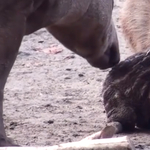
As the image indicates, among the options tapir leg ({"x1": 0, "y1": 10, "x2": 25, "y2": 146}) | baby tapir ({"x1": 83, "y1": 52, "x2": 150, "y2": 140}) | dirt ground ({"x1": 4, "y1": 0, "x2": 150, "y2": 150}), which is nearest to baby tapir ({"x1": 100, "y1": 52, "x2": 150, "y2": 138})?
baby tapir ({"x1": 83, "y1": 52, "x2": 150, "y2": 140})

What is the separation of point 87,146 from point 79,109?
179 cm

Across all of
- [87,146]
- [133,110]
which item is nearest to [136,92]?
[133,110]

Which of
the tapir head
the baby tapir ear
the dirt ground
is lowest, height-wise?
the dirt ground

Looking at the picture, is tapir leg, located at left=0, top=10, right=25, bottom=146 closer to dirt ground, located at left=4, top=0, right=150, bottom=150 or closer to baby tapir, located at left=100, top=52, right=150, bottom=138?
dirt ground, located at left=4, top=0, right=150, bottom=150

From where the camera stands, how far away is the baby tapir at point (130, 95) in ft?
10.6

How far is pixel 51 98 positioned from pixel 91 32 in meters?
0.90

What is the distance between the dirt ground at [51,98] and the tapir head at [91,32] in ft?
1.11

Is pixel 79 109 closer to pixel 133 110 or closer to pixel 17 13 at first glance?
pixel 133 110

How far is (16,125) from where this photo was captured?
136 inches

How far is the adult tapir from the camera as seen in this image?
2.43 m

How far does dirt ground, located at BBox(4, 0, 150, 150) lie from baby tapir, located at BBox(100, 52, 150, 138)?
0.10 meters

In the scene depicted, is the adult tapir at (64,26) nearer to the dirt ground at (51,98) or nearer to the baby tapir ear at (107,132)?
the dirt ground at (51,98)

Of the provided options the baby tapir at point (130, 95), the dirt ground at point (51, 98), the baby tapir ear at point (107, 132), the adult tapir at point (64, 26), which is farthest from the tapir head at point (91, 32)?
the baby tapir ear at point (107, 132)

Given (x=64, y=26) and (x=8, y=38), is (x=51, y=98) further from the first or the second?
(x=8, y=38)
